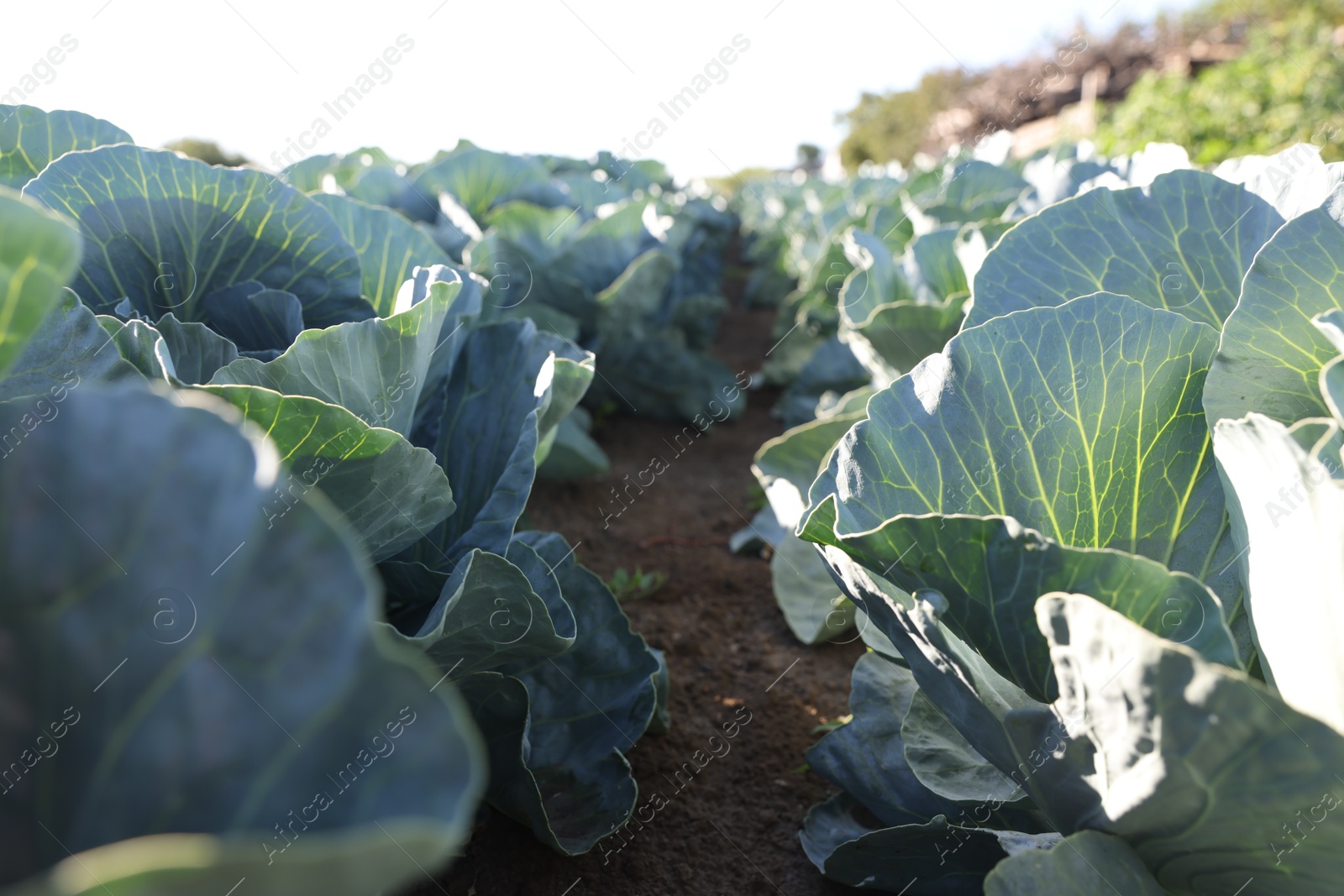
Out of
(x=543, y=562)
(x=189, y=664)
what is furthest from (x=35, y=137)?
(x=189, y=664)

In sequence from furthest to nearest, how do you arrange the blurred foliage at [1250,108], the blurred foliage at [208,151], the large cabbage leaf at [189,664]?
the blurred foliage at [208,151]
the blurred foliage at [1250,108]
the large cabbage leaf at [189,664]

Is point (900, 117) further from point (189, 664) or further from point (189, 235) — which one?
point (189, 664)

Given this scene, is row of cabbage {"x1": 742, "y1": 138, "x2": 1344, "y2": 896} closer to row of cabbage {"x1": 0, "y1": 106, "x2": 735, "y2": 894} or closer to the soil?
the soil

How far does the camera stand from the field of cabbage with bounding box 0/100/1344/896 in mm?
573

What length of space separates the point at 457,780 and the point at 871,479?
937mm

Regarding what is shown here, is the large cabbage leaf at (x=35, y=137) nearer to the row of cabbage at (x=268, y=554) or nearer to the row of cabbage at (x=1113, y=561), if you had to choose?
the row of cabbage at (x=268, y=554)

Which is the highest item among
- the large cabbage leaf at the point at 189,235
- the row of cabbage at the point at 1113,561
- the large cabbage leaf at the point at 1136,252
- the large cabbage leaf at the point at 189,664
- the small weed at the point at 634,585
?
the large cabbage leaf at the point at 1136,252

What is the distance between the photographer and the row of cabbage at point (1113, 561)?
979mm

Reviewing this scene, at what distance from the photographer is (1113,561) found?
1059mm

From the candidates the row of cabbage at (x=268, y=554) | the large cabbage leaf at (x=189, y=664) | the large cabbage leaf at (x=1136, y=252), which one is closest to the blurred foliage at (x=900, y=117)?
the large cabbage leaf at (x=1136, y=252)

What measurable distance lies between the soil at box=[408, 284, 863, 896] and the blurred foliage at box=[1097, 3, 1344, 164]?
469 centimetres

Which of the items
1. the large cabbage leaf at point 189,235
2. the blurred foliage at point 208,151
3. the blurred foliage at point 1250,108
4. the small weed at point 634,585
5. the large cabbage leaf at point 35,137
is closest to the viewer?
the large cabbage leaf at point 189,235

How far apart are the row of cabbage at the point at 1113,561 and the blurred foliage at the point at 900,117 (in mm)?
31771

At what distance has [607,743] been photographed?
187 centimetres
